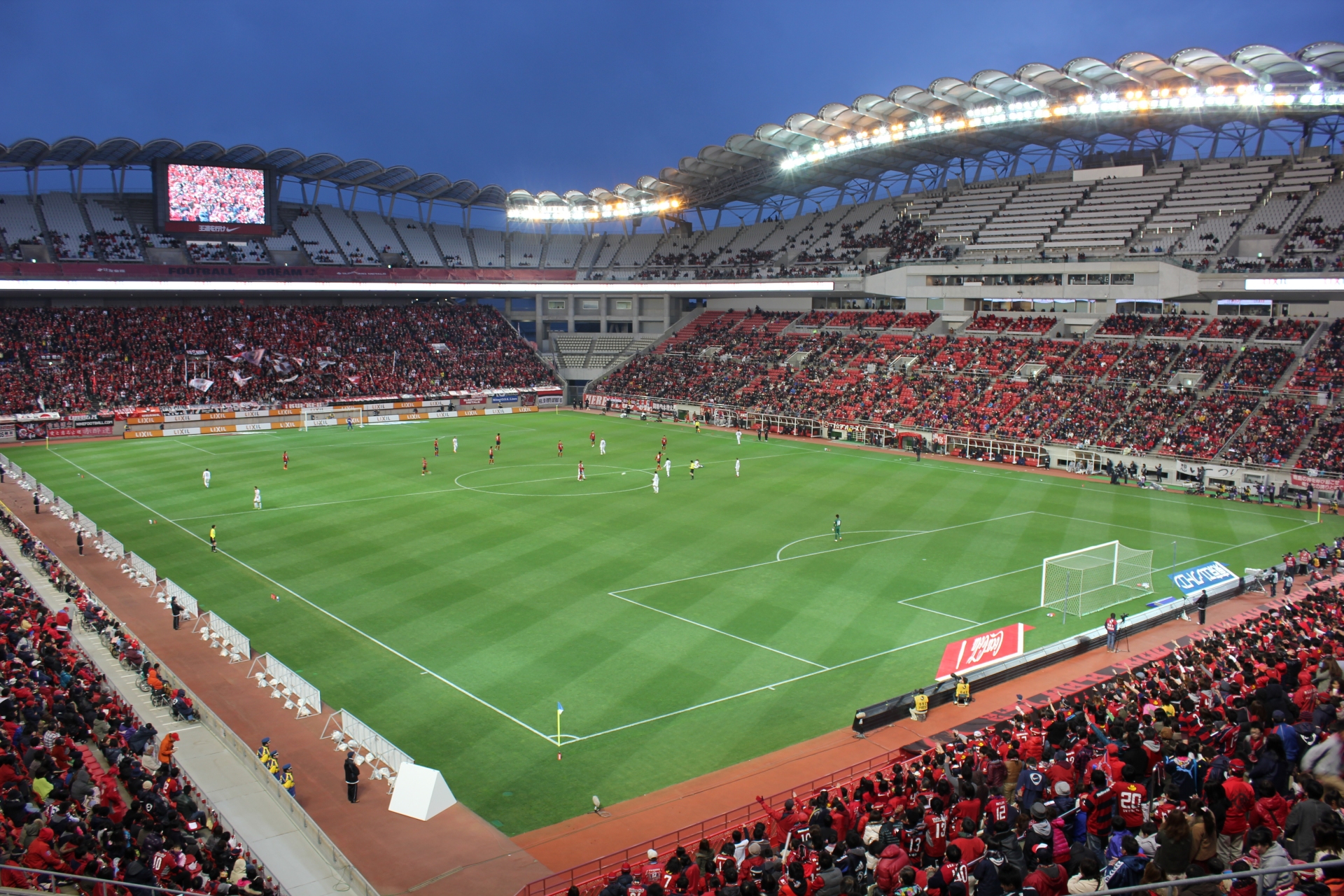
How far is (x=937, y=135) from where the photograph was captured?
6138 centimetres

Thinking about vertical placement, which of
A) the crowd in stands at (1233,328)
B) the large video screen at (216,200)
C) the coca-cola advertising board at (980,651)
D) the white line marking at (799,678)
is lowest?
the white line marking at (799,678)

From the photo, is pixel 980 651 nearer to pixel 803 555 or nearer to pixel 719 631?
pixel 719 631

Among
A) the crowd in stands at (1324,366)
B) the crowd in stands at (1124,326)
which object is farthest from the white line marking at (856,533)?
the crowd in stands at (1124,326)

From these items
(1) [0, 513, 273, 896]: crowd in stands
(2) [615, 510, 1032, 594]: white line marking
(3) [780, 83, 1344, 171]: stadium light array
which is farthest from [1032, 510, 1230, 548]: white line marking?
(1) [0, 513, 273, 896]: crowd in stands

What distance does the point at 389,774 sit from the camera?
16234 mm

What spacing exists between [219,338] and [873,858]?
244 feet

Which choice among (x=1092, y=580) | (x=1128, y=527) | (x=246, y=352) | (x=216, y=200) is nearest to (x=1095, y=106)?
(x=1128, y=527)

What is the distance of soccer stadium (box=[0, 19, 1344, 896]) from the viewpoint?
1204cm

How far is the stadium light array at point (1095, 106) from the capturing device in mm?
48750

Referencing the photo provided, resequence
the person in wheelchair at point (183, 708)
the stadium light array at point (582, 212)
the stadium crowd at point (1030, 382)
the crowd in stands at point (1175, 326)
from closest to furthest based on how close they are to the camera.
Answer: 1. the person in wheelchair at point (183, 708)
2. the stadium crowd at point (1030, 382)
3. the crowd in stands at point (1175, 326)
4. the stadium light array at point (582, 212)

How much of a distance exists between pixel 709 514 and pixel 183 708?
73.2ft

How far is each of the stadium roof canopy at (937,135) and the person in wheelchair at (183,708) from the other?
173 ft

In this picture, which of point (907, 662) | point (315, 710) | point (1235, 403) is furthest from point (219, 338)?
point (1235, 403)

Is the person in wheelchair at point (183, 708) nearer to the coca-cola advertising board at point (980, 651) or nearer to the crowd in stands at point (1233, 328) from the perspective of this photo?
the coca-cola advertising board at point (980, 651)
